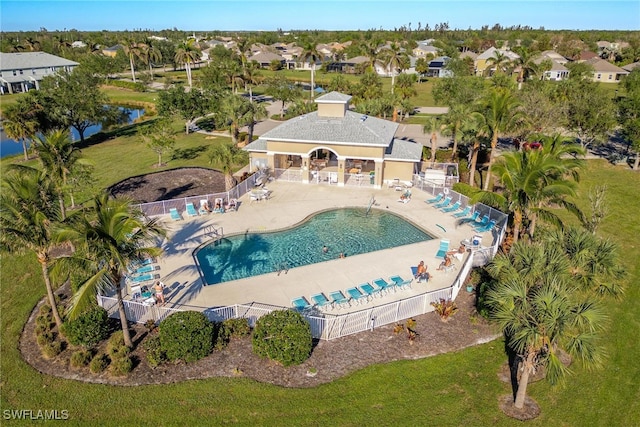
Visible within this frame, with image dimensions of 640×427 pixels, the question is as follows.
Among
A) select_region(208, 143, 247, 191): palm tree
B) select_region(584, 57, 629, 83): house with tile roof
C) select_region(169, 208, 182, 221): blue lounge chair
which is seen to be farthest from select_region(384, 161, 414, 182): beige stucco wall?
select_region(584, 57, 629, 83): house with tile roof

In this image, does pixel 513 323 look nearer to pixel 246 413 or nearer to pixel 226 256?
pixel 246 413

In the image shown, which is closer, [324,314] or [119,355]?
[119,355]

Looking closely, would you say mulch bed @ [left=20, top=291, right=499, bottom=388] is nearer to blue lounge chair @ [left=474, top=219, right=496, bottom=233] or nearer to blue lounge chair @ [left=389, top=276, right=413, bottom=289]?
blue lounge chair @ [left=389, top=276, right=413, bottom=289]

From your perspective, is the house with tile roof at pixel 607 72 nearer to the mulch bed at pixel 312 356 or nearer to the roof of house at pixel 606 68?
the roof of house at pixel 606 68

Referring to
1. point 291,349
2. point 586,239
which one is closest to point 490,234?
point 586,239

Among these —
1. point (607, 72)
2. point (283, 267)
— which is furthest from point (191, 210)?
point (607, 72)

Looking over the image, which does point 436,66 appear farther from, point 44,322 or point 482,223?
point 44,322
